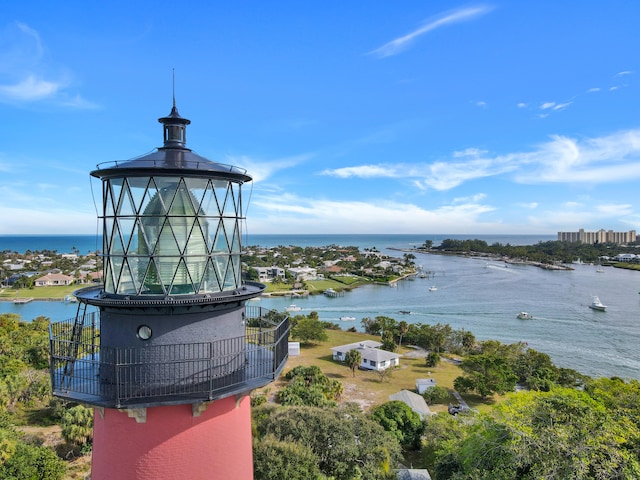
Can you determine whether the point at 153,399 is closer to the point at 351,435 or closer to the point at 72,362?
the point at 72,362

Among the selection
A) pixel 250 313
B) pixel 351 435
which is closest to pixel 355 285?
pixel 351 435

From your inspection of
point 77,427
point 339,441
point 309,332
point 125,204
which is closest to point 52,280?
point 309,332

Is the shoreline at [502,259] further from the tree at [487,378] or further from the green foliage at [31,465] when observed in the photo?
the green foliage at [31,465]

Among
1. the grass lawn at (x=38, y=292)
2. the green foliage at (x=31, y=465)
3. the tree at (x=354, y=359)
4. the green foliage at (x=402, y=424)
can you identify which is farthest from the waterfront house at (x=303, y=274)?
the green foliage at (x=31, y=465)

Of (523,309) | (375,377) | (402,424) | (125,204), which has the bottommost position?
(375,377)

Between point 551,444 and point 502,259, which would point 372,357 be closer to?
point 551,444

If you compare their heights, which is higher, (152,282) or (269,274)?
(152,282)
